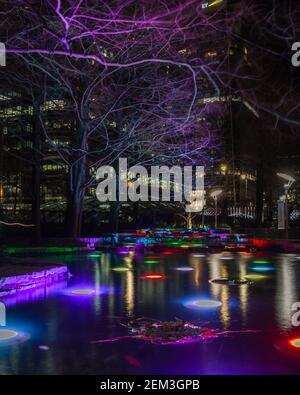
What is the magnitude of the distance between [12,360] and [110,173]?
78.1 ft

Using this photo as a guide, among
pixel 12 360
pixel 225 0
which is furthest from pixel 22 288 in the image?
pixel 225 0

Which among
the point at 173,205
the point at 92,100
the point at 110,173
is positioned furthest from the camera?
the point at 173,205

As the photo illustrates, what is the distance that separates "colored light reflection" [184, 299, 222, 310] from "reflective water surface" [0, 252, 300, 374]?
9cm

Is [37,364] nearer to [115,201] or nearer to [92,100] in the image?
[92,100]

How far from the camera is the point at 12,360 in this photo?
18.8 ft

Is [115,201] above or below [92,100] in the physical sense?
below

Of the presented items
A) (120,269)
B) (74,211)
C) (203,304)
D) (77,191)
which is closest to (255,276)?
(120,269)

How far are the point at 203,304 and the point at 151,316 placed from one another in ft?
4.71

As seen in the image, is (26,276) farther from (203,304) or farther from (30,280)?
(203,304)

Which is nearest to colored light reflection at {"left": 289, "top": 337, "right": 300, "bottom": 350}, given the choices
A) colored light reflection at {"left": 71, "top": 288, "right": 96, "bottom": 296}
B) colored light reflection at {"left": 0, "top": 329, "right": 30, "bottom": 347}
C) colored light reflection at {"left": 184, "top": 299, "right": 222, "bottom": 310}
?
colored light reflection at {"left": 184, "top": 299, "right": 222, "bottom": 310}

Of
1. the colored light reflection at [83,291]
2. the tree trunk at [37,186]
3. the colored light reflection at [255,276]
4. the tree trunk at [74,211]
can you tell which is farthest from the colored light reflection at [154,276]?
the tree trunk at [74,211]

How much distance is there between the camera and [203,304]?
30.6 ft

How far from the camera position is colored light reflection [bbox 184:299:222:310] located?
9.01m

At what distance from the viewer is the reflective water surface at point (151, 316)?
557 cm
